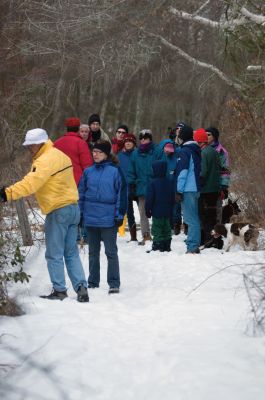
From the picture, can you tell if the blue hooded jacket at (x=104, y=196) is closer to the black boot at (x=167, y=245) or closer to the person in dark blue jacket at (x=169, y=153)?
the black boot at (x=167, y=245)

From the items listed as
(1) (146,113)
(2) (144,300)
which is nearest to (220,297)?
(2) (144,300)

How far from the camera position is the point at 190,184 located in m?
10.3

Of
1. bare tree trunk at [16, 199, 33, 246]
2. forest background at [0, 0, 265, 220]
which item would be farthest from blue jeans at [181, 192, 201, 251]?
bare tree trunk at [16, 199, 33, 246]

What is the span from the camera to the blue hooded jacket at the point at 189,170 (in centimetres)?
1028

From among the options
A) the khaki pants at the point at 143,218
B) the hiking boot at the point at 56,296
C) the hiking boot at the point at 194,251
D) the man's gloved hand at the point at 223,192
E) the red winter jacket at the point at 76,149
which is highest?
the red winter jacket at the point at 76,149

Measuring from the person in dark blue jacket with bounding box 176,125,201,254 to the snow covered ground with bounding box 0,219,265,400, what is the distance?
1.97 m

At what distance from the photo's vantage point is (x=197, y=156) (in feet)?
34.0

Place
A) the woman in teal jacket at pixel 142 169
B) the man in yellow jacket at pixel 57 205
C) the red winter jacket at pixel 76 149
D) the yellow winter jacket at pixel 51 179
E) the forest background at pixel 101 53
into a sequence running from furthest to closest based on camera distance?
the woman in teal jacket at pixel 142 169, the red winter jacket at pixel 76 149, the forest background at pixel 101 53, the man in yellow jacket at pixel 57 205, the yellow winter jacket at pixel 51 179

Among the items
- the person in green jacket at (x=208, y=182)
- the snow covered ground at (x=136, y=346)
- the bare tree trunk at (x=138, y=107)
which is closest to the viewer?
the snow covered ground at (x=136, y=346)

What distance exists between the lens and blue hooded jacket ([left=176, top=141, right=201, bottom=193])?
10.3m

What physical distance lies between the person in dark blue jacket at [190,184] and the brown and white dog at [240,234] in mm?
510

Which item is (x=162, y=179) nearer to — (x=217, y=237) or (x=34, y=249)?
(x=217, y=237)

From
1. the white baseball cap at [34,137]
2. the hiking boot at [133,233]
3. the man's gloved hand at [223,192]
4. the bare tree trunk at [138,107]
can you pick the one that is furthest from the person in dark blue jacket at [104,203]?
the bare tree trunk at [138,107]

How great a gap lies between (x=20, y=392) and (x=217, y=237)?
22.7 feet
